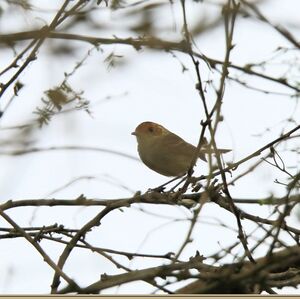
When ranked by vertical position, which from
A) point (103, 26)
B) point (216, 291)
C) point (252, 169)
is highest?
point (103, 26)

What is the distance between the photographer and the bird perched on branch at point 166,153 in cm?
582

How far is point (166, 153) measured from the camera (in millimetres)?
6020

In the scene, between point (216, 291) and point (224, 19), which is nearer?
point (216, 291)

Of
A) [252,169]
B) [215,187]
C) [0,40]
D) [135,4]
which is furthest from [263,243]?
[0,40]

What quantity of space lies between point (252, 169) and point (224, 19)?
34.6 inches

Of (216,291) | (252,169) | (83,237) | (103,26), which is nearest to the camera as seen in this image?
(216,291)

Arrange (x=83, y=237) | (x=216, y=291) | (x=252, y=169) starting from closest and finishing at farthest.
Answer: (x=216, y=291) → (x=252, y=169) → (x=83, y=237)

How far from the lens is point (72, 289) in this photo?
2.82 m

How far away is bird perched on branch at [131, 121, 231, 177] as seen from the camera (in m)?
5.82

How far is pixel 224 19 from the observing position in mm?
2521

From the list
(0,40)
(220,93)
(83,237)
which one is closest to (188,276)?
(220,93)

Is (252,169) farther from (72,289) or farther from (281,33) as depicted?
(72,289)

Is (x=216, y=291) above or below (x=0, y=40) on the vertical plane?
below

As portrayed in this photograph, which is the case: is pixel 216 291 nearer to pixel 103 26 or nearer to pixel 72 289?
pixel 72 289
